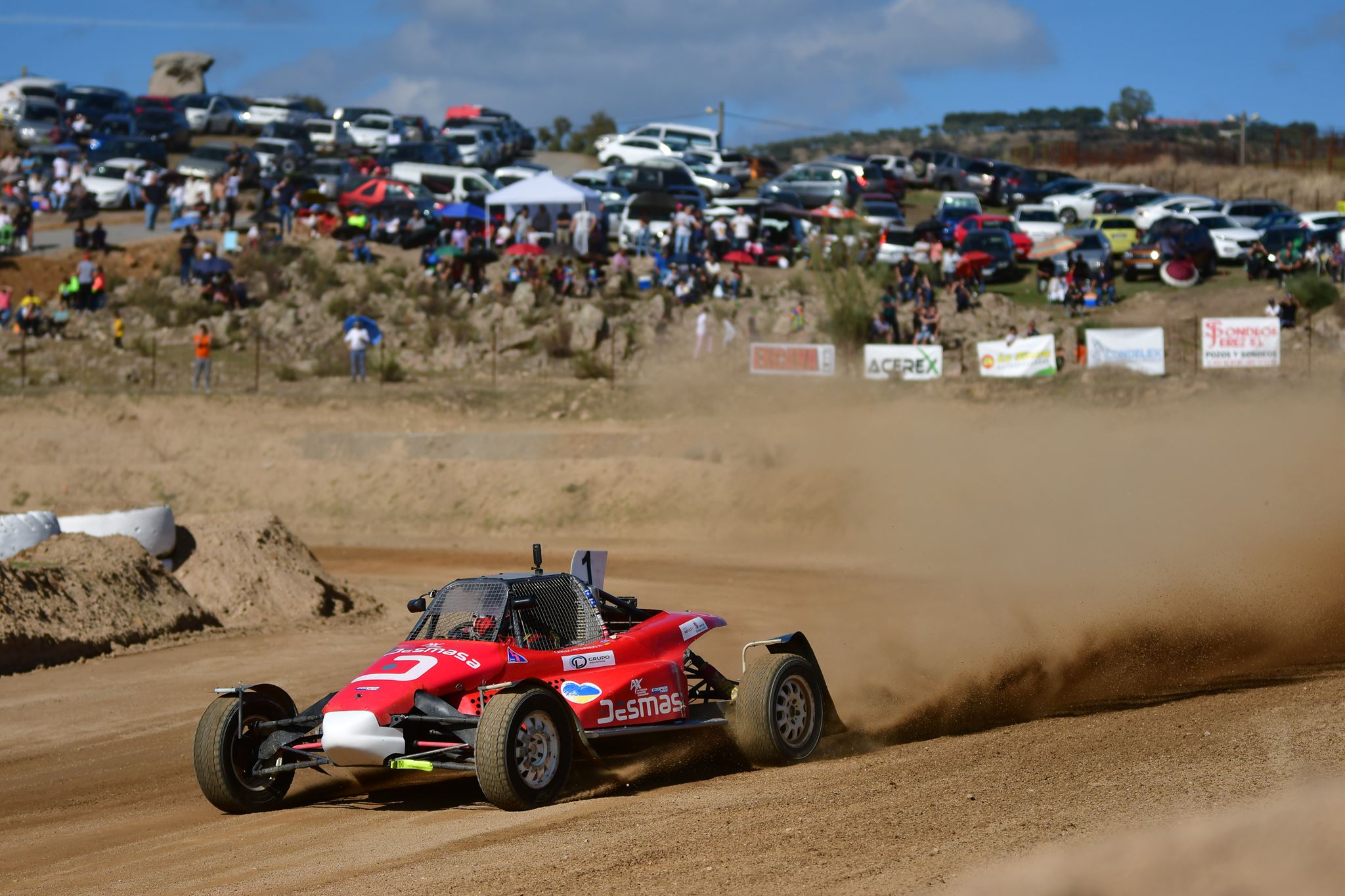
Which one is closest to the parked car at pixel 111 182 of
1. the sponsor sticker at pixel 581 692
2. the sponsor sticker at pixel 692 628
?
the sponsor sticker at pixel 692 628

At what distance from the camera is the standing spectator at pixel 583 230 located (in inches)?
1487

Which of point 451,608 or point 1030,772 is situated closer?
point 1030,772

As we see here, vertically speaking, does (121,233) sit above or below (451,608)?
above

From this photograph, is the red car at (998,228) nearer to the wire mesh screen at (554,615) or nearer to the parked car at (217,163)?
the parked car at (217,163)

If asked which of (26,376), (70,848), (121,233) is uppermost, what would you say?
(121,233)

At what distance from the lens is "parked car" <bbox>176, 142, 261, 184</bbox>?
148ft

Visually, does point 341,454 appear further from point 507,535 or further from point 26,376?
point 26,376

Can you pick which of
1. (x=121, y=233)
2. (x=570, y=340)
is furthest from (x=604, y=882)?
(x=121, y=233)

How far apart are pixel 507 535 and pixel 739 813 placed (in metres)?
19.0

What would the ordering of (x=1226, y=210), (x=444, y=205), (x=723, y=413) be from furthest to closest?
(x=1226, y=210) → (x=444, y=205) → (x=723, y=413)

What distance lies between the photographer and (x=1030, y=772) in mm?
8156

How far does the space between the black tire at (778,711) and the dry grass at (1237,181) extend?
166ft

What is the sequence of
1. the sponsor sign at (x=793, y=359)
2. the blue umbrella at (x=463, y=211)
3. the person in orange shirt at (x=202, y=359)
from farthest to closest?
the blue umbrella at (x=463, y=211)
the person in orange shirt at (x=202, y=359)
the sponsor sign at (x=793, y=359)

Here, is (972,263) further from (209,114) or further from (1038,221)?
(209,114)
